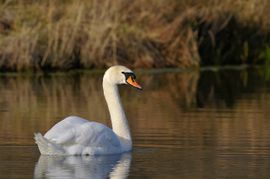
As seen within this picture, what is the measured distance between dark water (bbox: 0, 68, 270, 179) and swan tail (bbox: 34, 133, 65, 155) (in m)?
0.11

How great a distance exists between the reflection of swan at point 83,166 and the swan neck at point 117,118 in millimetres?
324

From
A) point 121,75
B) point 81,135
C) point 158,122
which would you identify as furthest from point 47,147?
point 158,122

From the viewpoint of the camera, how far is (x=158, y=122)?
53.4 feet

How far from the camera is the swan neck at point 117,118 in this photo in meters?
13.5

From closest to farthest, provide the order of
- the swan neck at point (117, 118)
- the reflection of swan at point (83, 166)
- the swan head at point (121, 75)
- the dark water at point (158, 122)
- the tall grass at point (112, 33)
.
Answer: the reflection of swan at point (83, 166)
the dark water at point (158, 122)
the swan neck at point (117, 118)
the swan head at point (121, 75)
the tall grass at point (112, 33)

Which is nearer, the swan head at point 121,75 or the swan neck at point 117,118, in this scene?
the swan neck at point 117,118

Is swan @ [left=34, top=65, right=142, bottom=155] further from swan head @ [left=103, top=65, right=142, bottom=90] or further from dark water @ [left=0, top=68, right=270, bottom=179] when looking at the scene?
swan head @ [left=103, top=65, right=142, bottom=90]

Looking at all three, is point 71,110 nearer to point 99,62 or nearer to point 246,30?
point 99,62

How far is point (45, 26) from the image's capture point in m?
28.2

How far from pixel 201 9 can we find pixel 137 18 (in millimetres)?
2273

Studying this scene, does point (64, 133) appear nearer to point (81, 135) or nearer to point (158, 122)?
point (81, 135)

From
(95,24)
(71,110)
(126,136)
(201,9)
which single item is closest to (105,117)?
(71,110)

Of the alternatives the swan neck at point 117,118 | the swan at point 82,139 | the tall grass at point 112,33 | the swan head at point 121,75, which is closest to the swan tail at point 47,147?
the swan at point 82,139

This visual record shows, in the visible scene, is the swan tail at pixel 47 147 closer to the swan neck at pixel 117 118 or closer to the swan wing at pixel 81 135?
the swan wing at pixel 81 135
